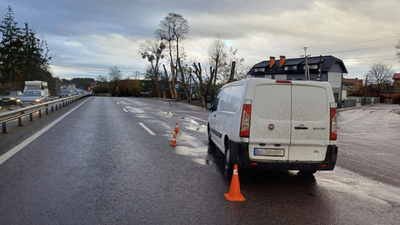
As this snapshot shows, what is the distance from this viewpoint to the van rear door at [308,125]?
5.37 meters

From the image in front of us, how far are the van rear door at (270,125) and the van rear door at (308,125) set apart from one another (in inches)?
4.6

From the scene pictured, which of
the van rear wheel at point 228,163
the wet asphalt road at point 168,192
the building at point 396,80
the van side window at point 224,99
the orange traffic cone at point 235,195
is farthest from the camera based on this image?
the building at point 396,80

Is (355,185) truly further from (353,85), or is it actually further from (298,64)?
(353,85)

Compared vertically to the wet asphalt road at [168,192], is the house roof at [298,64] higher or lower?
higher

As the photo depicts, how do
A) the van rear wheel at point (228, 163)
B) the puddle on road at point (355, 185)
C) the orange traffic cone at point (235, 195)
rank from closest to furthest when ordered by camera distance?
1. the orange traffic cone at point (235, 195)
2. the puddle on road at point (355, 185)
3. the van rear wheel at point (228, 163)

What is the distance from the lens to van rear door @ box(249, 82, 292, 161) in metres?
5.36

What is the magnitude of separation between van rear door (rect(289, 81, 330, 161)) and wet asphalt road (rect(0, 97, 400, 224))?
631mm

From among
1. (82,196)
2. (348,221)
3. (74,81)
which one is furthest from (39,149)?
(74,81)

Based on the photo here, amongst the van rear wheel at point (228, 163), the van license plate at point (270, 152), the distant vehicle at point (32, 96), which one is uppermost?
the distant vehicle at point (32, 96)

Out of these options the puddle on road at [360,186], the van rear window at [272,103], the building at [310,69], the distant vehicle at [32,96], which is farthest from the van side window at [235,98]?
the building at [310,69]

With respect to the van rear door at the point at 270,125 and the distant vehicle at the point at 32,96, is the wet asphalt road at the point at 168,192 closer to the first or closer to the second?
the van rear door at the point at 270,125

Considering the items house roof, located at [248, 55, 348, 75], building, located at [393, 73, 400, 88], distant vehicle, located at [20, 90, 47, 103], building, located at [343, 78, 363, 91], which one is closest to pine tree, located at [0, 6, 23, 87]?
distant vehicle, located at [20, 90, 47, 103]

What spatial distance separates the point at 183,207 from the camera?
14.3 ft

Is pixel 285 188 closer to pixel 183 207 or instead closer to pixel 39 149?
pixel 183 207
